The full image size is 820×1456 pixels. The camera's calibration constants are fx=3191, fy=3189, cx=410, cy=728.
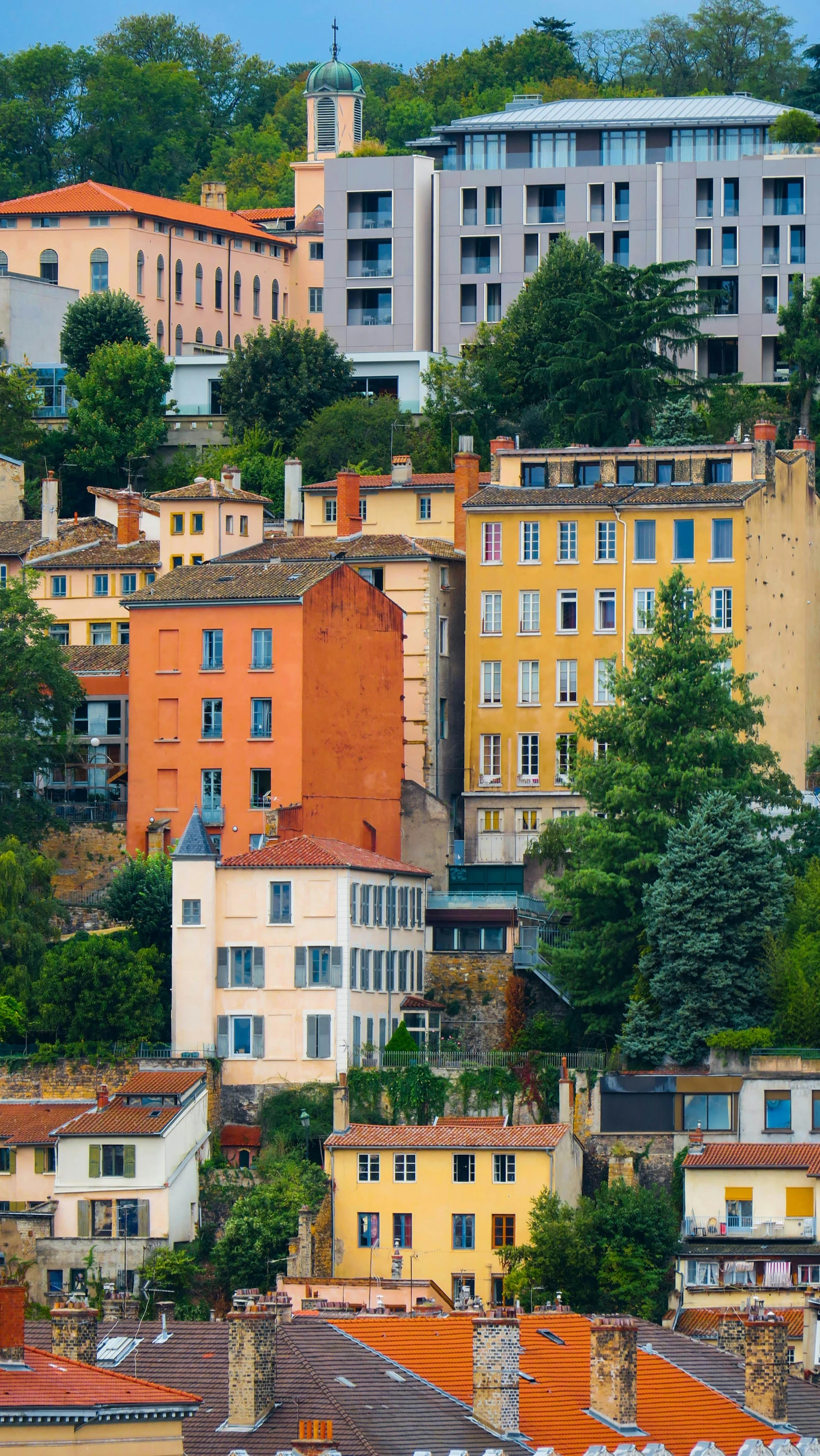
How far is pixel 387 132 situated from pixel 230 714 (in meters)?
78.1

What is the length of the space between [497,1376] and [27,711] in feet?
132

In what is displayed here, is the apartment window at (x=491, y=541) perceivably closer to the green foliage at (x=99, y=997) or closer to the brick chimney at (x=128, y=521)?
the brick chimney at (x=128, y=521)

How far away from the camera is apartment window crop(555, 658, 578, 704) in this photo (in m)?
84.4

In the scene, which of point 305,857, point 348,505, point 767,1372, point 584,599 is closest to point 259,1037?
point 305,857

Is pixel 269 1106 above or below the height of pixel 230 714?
below

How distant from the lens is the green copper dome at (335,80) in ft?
459

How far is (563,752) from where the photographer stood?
84.1 meters

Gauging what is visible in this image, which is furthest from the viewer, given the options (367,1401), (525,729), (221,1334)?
(525,729)

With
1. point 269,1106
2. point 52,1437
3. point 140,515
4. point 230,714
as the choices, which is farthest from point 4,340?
point 52,1437

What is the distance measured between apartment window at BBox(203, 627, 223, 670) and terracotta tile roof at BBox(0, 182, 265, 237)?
42.0 meters

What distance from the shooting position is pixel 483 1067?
7100 centimetres

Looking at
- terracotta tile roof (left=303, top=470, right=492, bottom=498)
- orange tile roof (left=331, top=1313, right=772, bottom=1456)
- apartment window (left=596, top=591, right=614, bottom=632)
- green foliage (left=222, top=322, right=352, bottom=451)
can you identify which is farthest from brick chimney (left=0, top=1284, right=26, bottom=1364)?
green foliage (left=222, top=322, right=352, bottom=451)

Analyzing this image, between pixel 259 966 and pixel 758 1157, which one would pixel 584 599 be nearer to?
pixel 259 966

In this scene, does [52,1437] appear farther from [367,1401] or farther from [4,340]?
[4,340]
